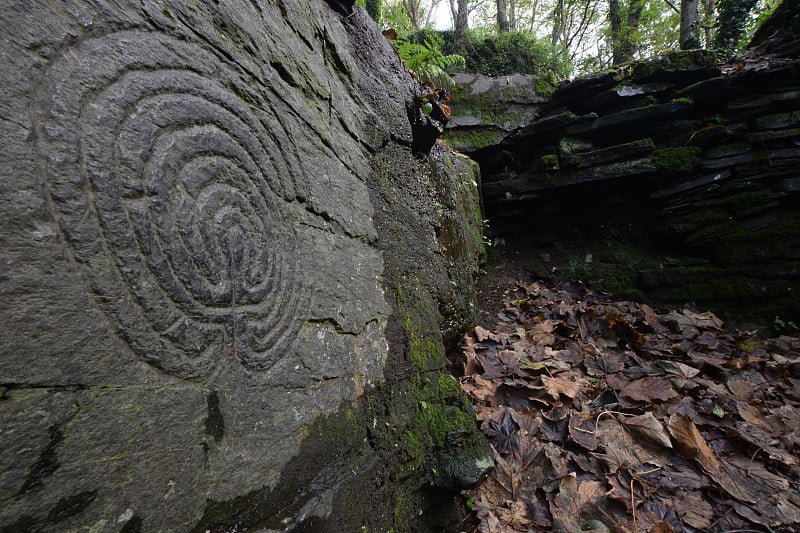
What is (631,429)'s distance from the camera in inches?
76.1

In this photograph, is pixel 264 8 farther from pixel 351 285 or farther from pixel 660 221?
pixel 660 221

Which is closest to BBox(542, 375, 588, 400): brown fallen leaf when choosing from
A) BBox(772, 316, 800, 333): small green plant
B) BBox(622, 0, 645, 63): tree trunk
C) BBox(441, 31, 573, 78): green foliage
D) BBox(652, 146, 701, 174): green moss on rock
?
BBox(772, 316, 800, 333): small green plant

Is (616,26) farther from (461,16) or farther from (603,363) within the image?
(603,363)

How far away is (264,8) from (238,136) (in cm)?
66

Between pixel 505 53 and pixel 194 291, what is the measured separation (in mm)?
7524

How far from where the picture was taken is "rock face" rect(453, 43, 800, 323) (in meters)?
3.98

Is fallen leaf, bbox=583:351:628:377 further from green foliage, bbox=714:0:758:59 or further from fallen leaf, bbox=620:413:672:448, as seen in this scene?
green foliage, bbox=714:0:758:59

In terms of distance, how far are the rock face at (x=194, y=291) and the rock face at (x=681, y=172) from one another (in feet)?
12.6

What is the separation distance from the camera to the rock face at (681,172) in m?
3.98

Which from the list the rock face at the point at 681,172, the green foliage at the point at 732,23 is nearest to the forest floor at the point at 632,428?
the rock face at the point at 681,172

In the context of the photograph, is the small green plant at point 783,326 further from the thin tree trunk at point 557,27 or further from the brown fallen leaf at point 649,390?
the thin tree trunk at point 557,27

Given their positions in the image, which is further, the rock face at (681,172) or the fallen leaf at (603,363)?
the rock face at (681,172)

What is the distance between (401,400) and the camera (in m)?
1.67

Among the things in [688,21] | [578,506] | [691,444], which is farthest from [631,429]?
[688,21]
